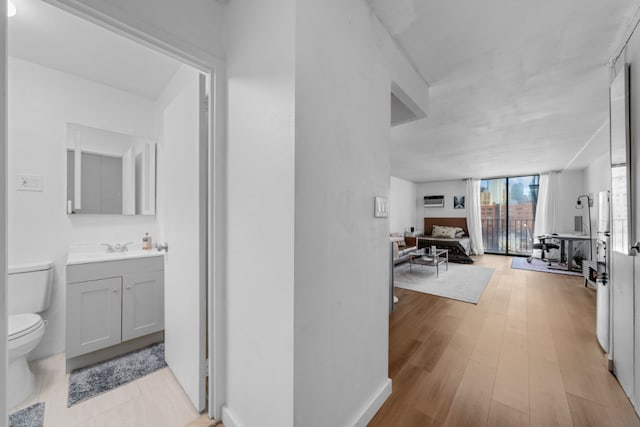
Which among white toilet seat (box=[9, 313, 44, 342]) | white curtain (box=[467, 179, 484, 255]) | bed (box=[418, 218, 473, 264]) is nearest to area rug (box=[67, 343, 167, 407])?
white toilet seat (box=[9, 313, 44, 342])

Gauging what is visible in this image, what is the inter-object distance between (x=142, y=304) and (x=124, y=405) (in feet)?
2.57

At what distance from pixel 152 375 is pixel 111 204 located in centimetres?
152

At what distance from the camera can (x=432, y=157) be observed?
15.2ft

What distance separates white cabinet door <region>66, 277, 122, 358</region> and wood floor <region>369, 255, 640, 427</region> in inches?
79.6

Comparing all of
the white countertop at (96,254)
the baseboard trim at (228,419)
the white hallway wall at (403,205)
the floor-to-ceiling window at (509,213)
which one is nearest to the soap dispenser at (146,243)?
the white countertop at (96,254)

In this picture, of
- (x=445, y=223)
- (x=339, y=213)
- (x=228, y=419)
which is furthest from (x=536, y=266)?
(x=228, y=419)

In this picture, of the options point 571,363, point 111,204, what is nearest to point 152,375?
point 111,204

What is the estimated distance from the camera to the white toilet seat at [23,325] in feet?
4.66

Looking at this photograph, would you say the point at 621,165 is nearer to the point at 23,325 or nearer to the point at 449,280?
the point at 449,280

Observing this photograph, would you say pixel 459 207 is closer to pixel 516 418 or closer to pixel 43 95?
pixel 516 418

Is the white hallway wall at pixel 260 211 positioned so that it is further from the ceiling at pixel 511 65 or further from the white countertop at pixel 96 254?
the white countertop at pixel 96 254

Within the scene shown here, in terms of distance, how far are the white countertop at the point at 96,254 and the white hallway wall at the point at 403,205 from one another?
18.8ft

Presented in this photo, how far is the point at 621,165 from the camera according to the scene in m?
1.50

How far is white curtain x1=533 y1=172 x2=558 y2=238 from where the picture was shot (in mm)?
5906
